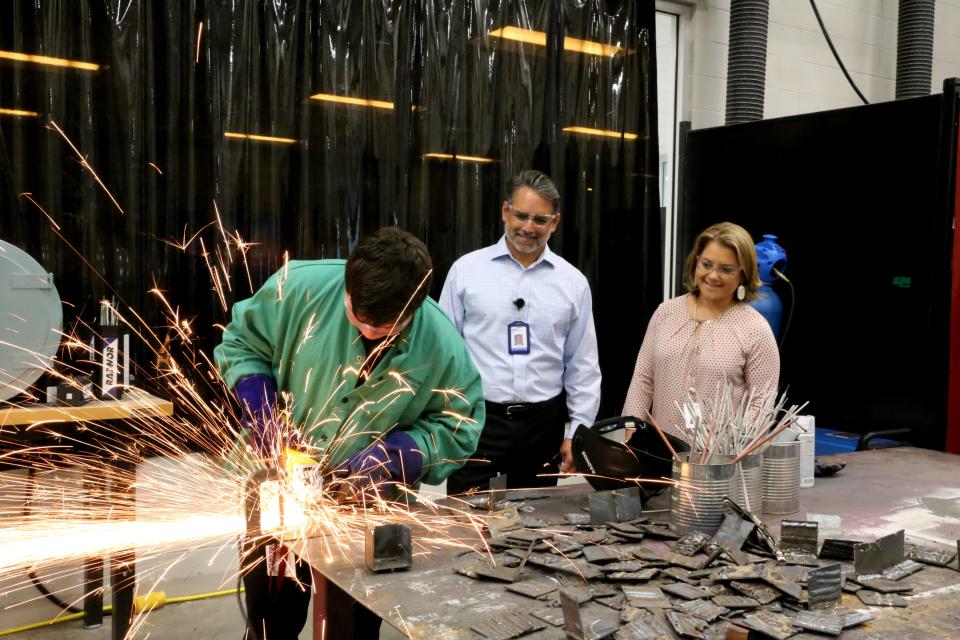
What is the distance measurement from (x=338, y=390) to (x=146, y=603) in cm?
211

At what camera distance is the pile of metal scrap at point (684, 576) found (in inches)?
60.2

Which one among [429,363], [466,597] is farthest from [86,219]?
[466,597]

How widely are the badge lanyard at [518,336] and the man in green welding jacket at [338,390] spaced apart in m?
0.90

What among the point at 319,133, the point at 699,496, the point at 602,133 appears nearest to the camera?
the point at 699,496

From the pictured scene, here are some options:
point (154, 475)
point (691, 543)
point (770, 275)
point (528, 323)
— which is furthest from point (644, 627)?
point (770, 275)

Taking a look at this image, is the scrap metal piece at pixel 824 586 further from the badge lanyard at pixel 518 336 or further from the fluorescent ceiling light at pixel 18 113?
the fluorescent ceiling light at pixel 18 113

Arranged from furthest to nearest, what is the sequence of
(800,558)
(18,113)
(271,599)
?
1. (18,113)
2. (271,599)
3. (800,558)

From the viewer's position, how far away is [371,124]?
3.89 meters

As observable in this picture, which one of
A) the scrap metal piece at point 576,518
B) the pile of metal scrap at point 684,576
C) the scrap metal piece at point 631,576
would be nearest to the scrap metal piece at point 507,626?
the pile of metal scrap at point 684,576

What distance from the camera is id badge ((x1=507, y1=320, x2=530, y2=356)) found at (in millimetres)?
3352

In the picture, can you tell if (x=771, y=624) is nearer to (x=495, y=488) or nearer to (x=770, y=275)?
(x=495, y=488)

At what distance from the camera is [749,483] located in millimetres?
2223

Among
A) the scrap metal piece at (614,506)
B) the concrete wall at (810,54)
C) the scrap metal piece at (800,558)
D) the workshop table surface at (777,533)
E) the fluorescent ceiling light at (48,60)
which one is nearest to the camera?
the workshop table surface at (777,533)

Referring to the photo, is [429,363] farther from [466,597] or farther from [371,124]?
[371,124]
